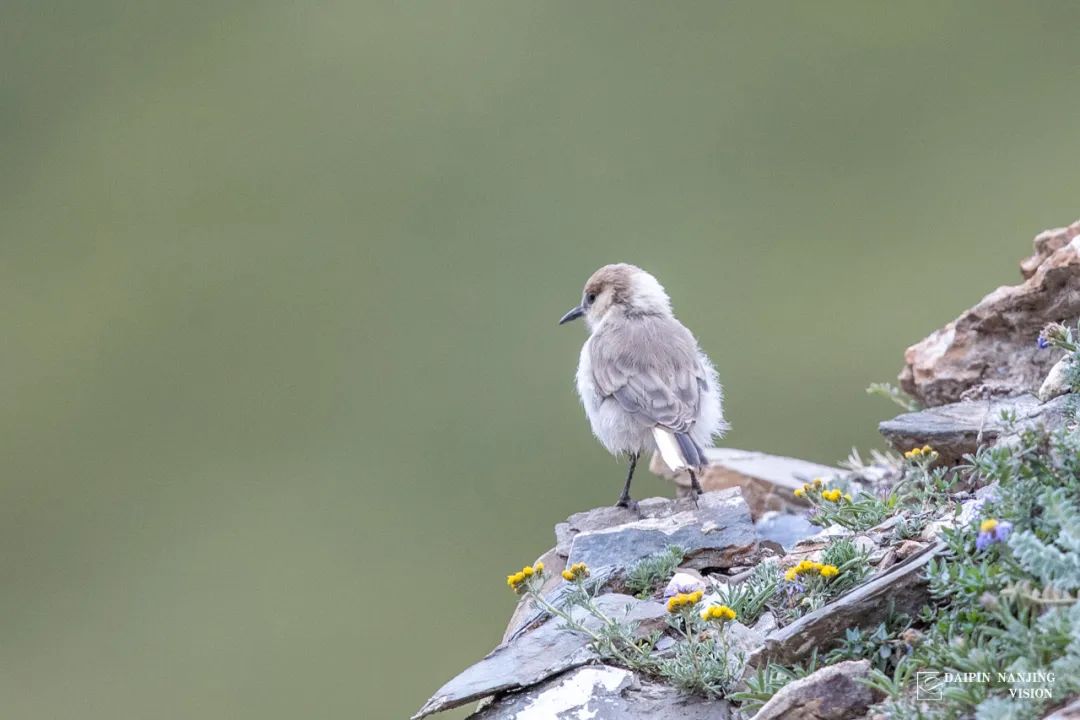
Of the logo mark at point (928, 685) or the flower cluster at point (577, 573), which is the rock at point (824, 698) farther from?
the flower cluster at point (577, 573)

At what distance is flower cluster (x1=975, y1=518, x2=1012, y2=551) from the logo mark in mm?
383

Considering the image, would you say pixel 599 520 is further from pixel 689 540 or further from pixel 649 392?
pixel 689 540

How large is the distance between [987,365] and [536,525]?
53.3 ft

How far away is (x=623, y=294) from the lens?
7.99 m

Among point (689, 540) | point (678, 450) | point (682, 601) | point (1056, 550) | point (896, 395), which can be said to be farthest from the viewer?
point (896, 395)

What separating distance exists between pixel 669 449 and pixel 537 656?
2.35 metres

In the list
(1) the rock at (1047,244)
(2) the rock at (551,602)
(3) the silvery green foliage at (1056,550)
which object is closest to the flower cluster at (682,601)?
(2) the rock at (551,602)

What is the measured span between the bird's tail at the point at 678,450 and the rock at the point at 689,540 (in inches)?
32.9

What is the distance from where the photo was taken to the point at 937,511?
15.2 ft

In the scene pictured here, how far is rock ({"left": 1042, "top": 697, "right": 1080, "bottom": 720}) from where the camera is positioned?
296cm

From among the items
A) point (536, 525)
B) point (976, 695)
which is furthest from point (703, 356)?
point (536, 525)

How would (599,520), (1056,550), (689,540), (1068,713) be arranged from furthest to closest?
(599,520), (689,540), (1056,550), (1068,713)

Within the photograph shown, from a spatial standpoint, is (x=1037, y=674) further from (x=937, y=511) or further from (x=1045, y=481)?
(x=937, y=511)

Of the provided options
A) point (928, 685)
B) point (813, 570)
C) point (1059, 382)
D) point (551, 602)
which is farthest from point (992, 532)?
point (551, 602)
